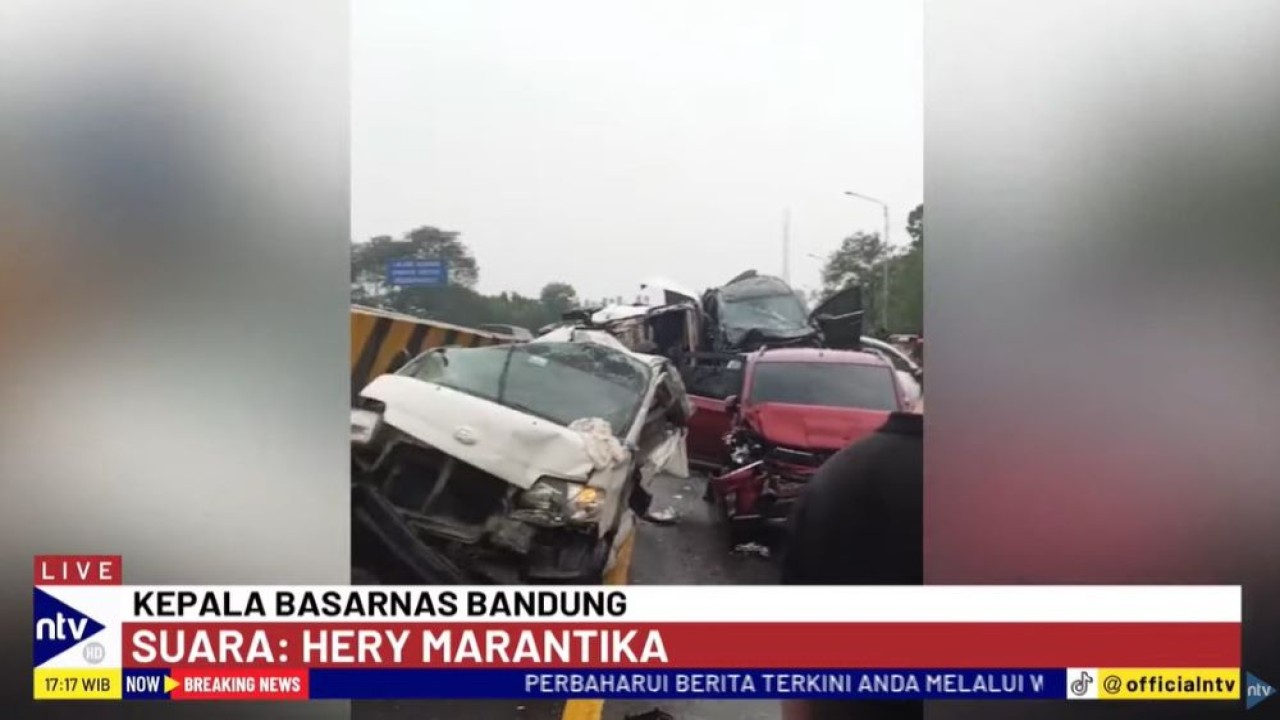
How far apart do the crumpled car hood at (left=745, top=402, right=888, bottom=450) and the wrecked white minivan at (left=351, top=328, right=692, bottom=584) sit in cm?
19

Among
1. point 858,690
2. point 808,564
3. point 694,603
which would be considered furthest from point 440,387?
point 858,690

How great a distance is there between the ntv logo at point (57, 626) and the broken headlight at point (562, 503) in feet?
3.61

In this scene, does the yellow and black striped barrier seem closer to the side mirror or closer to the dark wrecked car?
the side mirror

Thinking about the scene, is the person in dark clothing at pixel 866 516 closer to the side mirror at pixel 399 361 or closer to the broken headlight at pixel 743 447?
the broken headlight at pixel 743 447

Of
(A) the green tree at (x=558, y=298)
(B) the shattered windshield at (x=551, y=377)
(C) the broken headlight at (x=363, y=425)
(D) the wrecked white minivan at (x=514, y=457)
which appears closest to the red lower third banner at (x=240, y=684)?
(D) the wrecked white minivan at (x=514, y=457)

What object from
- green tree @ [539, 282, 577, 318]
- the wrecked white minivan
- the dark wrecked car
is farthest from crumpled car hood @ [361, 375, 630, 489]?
the dark wrecked car

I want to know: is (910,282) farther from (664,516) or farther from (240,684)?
(240,684)

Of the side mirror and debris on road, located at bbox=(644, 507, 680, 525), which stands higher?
the side mirror

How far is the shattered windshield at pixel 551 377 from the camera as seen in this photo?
1.92 metres

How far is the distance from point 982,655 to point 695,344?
1017 mm

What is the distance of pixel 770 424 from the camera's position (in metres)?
1.95

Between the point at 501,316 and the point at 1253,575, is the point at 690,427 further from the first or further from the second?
the point at 1253,575

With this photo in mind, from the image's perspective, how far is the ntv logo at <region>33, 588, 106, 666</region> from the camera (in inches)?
78.6

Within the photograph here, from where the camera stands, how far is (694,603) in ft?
6.44
